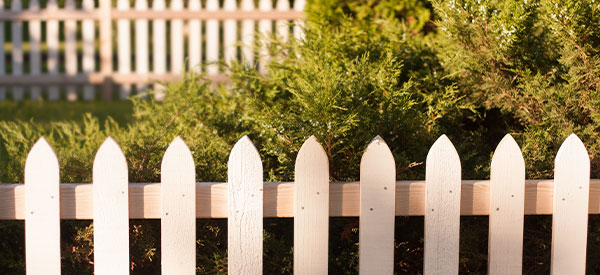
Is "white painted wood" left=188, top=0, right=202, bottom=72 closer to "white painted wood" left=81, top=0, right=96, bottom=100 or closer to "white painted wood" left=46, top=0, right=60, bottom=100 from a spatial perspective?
"white painted wood" left=81, top=0, right=96, bottom=100

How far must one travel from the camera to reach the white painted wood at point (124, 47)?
9547 mm

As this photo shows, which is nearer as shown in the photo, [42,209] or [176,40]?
[42,209]

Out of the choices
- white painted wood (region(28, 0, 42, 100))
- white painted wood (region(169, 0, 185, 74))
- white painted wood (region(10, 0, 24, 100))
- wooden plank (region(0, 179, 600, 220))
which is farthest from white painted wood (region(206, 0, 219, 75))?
wooden plank (region(0, 179, 600, 220))

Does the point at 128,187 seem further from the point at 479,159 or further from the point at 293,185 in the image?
the point at 479,159

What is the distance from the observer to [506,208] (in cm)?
237

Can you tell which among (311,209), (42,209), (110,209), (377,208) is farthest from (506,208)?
(42,209)

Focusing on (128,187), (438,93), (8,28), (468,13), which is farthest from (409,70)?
(8,28)

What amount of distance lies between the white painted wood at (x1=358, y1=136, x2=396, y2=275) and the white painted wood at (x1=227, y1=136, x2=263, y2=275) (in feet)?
1.11

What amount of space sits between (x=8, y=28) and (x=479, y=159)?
80.9ft

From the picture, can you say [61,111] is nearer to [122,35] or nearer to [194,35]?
[122,35]

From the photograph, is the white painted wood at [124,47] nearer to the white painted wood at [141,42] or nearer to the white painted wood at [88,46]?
the white painted wood at [141,42]

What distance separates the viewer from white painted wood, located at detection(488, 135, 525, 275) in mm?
2332

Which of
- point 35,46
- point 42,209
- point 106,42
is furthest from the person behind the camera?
point 35,46

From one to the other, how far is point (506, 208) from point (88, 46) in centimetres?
826
